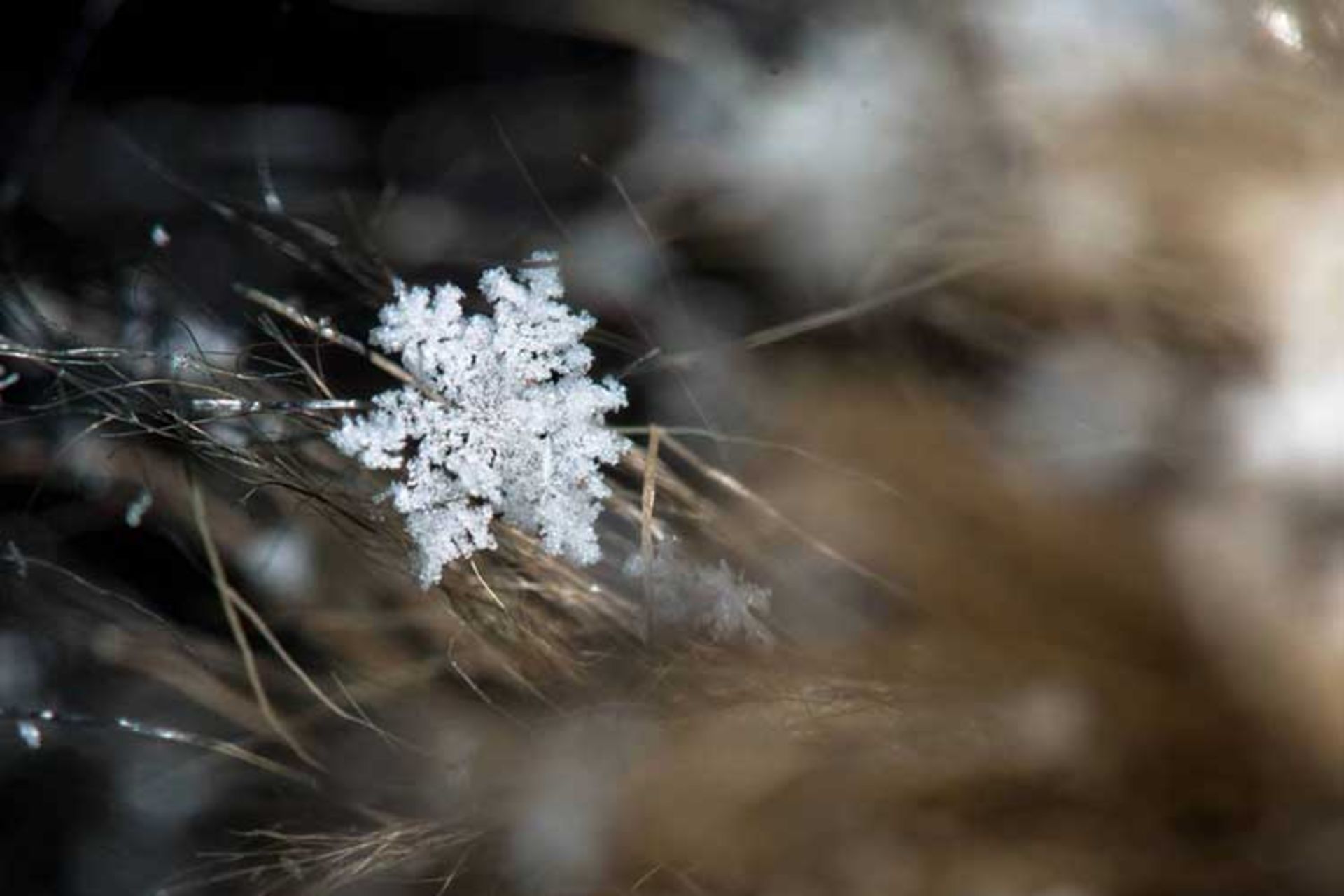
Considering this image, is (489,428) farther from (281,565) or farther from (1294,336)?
(1294,336)

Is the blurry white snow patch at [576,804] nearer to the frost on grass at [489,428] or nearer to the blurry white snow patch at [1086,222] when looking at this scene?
the frost on grass at [489,428]

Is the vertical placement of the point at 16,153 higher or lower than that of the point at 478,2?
lower

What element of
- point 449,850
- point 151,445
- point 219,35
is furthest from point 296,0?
point 449,850

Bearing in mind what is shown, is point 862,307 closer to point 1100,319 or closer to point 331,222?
point 1100,319

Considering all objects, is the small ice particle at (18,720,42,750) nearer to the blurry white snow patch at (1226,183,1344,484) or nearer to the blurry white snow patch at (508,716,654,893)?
the blurry white snow patch at (508,716,654,893)

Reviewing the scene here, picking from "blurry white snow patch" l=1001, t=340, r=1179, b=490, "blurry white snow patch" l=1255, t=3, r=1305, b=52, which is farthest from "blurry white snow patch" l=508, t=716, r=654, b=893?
"blurry white snow patch" l=1255, t=3, r=1305, b=52

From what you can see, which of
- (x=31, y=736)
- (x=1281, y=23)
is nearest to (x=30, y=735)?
(x=31, y=736)

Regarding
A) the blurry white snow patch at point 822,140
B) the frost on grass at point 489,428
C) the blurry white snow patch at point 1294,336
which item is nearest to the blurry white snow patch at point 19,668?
the frost on grass at point 489,428

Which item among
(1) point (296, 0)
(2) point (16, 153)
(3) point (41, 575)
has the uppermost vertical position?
(1) point (296, 0)
